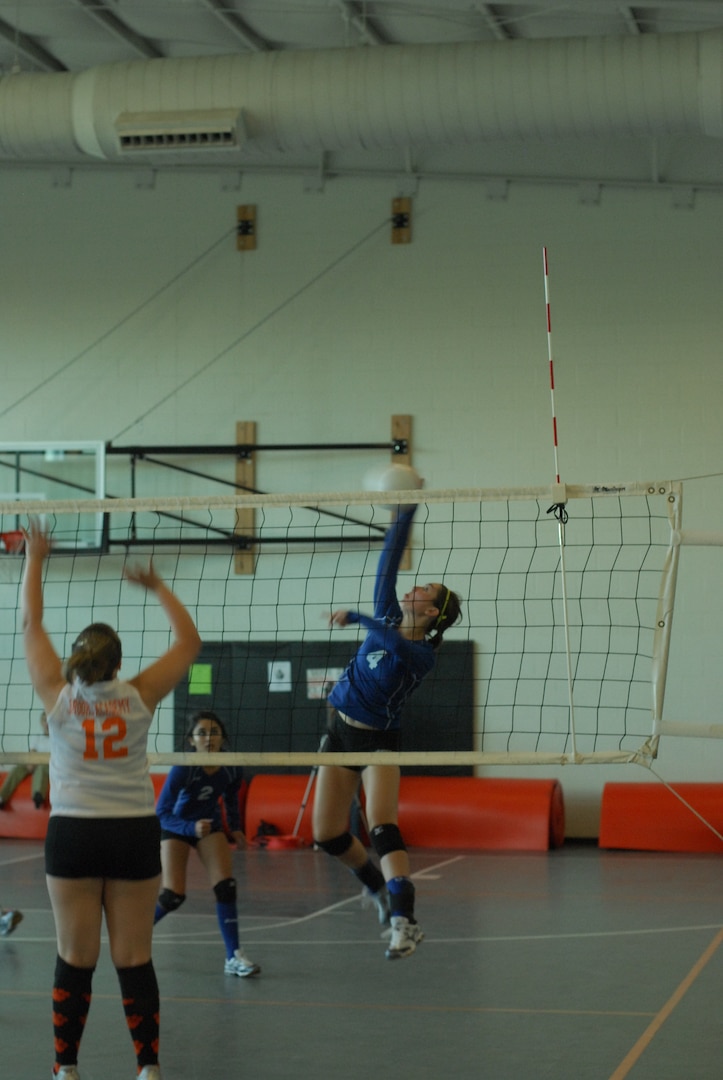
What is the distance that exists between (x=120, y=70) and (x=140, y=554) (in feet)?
16.8

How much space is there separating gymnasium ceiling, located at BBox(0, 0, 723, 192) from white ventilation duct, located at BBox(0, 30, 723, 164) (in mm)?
111

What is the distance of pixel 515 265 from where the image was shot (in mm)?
14031

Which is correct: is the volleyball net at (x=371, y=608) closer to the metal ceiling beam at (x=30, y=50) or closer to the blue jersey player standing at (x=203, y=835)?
the metal ceiling beam at (x=30, y=50)

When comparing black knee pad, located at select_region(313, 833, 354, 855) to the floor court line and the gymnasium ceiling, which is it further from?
the gymnasium ceiling

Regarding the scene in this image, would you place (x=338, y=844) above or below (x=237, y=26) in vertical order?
below

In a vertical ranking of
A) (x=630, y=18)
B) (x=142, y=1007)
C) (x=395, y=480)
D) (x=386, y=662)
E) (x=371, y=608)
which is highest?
(x=630, y=18)

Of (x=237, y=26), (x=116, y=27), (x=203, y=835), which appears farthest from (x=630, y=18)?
(x=203, y=835)

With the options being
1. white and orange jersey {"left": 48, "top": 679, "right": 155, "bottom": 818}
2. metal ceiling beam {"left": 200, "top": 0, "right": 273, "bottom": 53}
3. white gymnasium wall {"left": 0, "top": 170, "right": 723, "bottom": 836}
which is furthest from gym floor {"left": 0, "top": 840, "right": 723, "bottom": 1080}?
metal ceiling beam {"left": 200, "top": 0, "right": 273, "bottom": 53}

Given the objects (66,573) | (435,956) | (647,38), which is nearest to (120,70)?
(647,38)

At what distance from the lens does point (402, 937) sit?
20.5ft

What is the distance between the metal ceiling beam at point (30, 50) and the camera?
12703 millimetres

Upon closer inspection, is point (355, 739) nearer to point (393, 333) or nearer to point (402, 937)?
point (402, 937)

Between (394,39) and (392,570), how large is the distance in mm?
7895

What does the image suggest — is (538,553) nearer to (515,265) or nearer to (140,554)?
(515,265)
